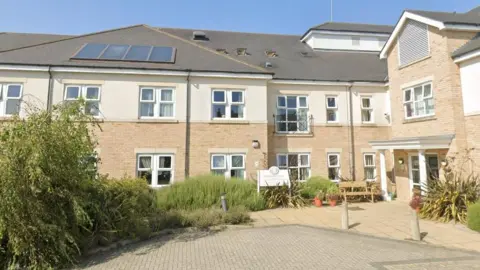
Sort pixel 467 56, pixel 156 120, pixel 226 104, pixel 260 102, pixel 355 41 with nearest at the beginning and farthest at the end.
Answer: pixel 467 56, pixel 156 120, pixel 226 104, pixel 260 102, pixel 355 41

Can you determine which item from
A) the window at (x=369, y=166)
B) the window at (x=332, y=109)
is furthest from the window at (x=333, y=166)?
the window at (x=332, y=109)

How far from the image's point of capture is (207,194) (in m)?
9.97

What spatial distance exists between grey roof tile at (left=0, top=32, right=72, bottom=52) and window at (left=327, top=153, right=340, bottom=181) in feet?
58.9

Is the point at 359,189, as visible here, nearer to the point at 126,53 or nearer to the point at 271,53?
the point at 271,53

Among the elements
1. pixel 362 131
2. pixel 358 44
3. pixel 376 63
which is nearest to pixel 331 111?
pixel 362 131

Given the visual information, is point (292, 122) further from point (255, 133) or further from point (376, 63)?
point (376, 63)

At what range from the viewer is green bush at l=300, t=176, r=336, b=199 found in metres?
11.9

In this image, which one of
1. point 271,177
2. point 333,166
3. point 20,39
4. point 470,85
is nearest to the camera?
point 470,85

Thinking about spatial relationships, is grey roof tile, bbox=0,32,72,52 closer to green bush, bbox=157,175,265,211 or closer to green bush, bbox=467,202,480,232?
green bush, bbox=157,175,265,211

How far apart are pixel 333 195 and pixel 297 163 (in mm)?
2826

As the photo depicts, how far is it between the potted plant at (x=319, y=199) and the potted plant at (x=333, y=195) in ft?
0.87

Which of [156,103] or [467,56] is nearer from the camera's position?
[467,56]

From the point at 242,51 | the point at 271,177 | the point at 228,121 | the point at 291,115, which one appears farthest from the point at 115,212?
the point at 242,51

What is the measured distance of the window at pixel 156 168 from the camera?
11914mm
